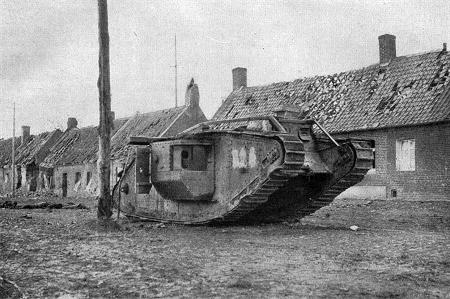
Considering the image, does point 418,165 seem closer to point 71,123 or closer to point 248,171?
point 248,171

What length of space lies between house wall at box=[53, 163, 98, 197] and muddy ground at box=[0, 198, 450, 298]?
22.5 metres

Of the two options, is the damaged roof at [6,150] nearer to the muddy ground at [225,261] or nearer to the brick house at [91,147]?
the brick house at [91,147]

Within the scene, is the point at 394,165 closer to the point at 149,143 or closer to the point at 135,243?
the point at 149,143

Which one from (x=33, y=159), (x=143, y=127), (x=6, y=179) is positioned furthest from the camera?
(x=6, y=179)

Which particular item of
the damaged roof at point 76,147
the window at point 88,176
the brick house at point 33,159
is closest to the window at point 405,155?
the damaged roof at point 76,147

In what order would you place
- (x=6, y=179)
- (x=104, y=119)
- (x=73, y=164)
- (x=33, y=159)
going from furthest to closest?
(x=6, y=179) < (x=33, y=159) < (x=73, y=164) < (x=104, y=119)

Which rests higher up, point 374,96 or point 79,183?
point 374,96

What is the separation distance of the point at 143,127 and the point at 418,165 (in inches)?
709

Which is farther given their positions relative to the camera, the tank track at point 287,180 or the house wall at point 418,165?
the house wall at point 418,165

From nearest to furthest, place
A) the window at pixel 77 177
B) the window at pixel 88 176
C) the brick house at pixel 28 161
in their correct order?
the window at pixel 88 176 → the window at pixel 77 177 → the brick house at pixel 28 161

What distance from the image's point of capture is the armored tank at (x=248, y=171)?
11512 mm

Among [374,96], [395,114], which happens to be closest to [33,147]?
[374,96]

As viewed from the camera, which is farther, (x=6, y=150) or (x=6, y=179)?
(x=6, y=150)

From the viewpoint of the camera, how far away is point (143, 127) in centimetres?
3478
